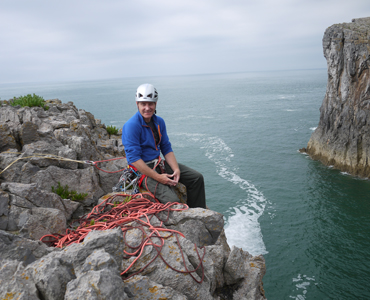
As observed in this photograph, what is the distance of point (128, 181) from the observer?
938 centimetres

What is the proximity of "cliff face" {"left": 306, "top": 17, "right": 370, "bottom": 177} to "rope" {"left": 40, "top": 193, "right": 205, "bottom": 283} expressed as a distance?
1639 inches

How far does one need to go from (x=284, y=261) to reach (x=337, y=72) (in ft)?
119

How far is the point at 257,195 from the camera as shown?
113 feet

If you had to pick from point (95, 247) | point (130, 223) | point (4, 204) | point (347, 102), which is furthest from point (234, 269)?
point (347, 102)

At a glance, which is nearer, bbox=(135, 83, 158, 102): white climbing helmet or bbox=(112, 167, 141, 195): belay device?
bbox=(135, 83, 158, 102): white climbing helmet

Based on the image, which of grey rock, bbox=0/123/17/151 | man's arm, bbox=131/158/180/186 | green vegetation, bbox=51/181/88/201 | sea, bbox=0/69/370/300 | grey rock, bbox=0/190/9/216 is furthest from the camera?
sea, bbox=0/69/370/300

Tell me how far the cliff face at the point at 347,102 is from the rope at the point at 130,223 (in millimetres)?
41628

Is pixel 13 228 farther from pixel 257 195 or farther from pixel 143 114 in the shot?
pixel 257 195

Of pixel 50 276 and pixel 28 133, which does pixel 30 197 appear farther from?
pixel 28 133

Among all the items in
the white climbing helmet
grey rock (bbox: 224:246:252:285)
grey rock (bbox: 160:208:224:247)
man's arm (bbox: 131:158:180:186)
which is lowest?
grey rock (bbox: 224:246:252:285)

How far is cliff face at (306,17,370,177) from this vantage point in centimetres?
4047

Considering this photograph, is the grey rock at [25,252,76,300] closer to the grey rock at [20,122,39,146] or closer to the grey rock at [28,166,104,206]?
the grey rock at [28,166,104,206]

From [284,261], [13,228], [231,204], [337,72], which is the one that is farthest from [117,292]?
[337,72]

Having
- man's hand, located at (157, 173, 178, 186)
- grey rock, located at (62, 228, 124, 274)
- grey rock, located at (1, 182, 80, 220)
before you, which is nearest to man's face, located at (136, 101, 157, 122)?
man's hand, located at (157, 173, 178, 186)
